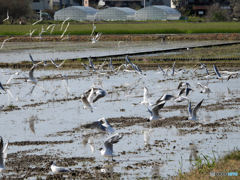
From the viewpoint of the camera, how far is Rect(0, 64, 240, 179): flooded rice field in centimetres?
987

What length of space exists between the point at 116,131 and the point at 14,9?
176 feet

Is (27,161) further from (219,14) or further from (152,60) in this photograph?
(219,14)

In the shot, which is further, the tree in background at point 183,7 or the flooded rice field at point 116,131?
the tree in background at point 183,7

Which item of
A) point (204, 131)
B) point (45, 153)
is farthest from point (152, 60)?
point (45, 153)

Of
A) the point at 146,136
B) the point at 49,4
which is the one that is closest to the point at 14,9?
the point at 49,4

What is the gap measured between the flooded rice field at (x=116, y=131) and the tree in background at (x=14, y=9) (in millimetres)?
43806

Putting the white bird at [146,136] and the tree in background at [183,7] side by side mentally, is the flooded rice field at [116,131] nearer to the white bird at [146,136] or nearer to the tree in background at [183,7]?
the white bird at [146,136]

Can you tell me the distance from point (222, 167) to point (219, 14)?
64.8m

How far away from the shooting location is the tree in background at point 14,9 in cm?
6303

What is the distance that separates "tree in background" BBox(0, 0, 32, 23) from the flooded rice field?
43806mm

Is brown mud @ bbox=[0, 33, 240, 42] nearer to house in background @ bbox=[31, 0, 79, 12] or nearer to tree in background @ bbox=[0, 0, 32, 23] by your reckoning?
tree in background @ bbox=[0, 0, 32, 23]

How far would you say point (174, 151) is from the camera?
36.0 ft

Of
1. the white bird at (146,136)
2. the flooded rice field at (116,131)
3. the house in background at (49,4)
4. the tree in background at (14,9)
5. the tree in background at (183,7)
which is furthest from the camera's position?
the house in background at (49,4)

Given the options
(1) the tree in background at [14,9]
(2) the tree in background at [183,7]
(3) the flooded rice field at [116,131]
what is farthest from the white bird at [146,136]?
(2) the tree in background at [183,7]
